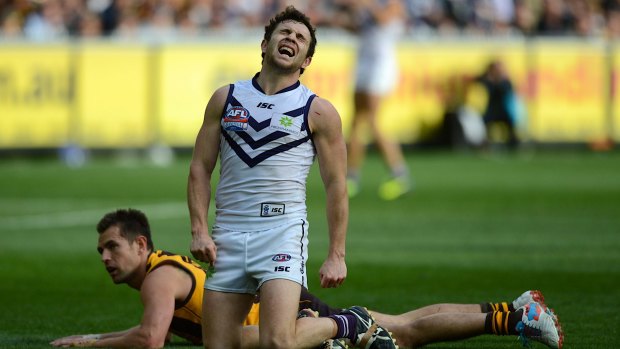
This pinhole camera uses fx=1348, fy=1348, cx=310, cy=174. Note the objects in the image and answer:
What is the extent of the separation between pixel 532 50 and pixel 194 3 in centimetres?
760

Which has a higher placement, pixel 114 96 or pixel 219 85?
pixel 219 85

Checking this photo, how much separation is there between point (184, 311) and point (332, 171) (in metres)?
1.59

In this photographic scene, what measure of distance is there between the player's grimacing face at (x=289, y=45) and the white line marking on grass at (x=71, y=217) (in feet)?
30.5

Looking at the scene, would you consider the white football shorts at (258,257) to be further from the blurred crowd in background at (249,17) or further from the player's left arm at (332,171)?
the blurred crowd in background at (249,17)

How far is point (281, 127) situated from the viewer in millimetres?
6977

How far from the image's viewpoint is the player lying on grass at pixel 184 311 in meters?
7.76

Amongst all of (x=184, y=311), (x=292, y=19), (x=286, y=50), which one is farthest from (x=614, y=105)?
(x=286, y=50)

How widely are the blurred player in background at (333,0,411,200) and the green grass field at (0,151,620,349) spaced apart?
431 millimetres

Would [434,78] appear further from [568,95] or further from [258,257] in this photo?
[258,257]

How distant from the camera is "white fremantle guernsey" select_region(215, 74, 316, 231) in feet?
22.9

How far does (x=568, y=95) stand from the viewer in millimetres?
28328

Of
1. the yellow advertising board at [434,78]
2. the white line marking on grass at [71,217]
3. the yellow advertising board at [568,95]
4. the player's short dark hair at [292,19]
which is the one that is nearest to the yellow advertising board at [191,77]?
the yellow advertising board at [434,78]

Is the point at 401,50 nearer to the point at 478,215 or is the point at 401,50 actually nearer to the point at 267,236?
the point at 478,215

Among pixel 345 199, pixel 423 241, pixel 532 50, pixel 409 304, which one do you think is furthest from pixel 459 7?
pixel 345 199
